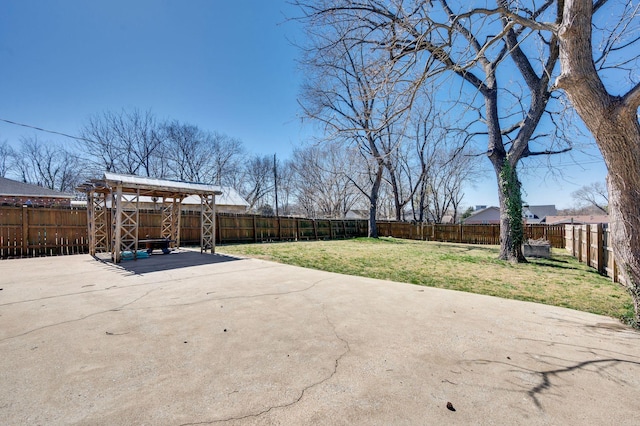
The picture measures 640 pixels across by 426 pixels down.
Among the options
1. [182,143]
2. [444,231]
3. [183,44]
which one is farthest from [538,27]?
[182,143]

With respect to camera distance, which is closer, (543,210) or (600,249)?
(600,249)

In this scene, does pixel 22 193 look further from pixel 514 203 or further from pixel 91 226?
pixel 514 203

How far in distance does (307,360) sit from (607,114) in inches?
162

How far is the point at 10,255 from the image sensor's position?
29.9 ft

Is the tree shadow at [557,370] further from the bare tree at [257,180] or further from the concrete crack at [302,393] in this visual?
the bare tree at [257,180]

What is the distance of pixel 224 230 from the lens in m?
14.9

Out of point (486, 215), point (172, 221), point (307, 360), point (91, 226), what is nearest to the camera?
point (307, 360)

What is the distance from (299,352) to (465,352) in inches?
60.5

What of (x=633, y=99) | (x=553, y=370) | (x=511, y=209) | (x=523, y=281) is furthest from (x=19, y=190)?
(x=511, y=209)

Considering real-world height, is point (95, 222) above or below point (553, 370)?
above

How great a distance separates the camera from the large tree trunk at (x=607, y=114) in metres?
3.04

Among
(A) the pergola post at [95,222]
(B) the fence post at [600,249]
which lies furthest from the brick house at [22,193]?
(B) the fence post at [600,249]

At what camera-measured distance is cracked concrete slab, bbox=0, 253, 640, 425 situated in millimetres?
1698

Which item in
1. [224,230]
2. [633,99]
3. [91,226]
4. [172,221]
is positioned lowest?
[224,230]
